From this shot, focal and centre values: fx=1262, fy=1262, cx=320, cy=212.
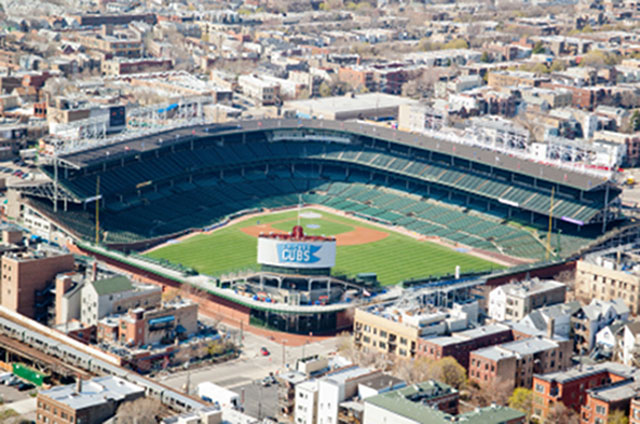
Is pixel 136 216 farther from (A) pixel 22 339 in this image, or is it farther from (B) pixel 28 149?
(A) pixel 22 339

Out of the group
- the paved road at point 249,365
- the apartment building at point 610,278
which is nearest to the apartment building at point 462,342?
the paved road at point 249,365

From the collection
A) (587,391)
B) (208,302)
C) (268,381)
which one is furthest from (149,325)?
(587,391)

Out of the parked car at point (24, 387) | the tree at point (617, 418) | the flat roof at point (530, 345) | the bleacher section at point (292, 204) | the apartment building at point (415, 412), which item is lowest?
the parked car at point (24, 387)

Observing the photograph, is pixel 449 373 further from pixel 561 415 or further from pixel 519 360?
pixel 561 415

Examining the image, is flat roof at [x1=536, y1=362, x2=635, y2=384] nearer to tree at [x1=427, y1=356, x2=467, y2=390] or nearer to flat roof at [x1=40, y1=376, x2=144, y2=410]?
tree at [x1=427, y1=356, x2=467, y2=390]

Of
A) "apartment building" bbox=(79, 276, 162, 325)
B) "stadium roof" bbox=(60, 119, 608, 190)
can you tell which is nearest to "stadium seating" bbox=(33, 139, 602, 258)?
"stadium roof" bbox=(60, 119, 608, 190)

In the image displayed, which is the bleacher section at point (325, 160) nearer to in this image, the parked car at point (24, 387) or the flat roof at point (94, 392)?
the parked car at point (24, 387)
